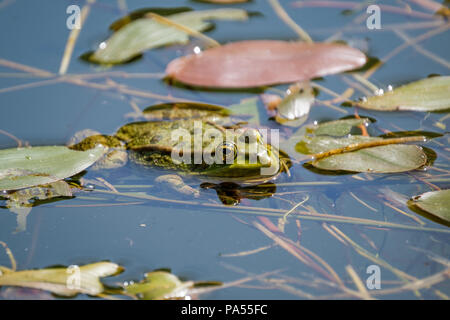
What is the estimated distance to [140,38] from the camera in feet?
11.1

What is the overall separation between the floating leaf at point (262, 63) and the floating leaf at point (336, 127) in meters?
0.42

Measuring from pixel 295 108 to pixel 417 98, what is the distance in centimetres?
79

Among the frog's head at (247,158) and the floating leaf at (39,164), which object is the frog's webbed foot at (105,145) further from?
the frog's head at (247,158)

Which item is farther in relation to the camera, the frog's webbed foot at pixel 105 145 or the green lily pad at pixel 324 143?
the frog's webbed foot at pixel 105 145

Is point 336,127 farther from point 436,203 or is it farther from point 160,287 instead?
point 160,287

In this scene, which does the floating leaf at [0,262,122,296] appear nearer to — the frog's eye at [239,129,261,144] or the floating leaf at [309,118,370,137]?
the frog's eye at [239,129,261,144]

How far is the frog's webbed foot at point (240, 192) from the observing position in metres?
2.47

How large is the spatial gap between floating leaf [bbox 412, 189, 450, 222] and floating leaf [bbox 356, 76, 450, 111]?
2.37 feet

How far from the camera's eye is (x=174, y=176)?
271 cm

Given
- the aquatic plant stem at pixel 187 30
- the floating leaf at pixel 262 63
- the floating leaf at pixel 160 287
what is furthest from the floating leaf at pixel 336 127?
the floating leaf at pixel 160 287

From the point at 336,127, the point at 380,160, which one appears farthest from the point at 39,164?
the point at 380,160
